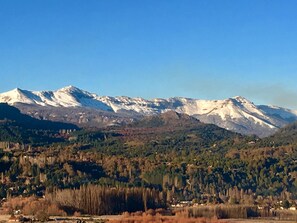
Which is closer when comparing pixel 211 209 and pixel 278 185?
pixel 211 209

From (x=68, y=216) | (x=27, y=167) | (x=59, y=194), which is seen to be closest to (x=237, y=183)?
(x=27, y=167)

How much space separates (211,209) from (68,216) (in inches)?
1085

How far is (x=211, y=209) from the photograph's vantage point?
12256cm

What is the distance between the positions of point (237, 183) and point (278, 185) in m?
11.0

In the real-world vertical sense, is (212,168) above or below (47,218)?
above

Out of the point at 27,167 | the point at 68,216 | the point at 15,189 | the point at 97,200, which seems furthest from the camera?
the point at 27,167

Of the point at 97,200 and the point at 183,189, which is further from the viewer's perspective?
the point at 183,189

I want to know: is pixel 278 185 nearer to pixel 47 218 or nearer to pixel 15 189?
pixel 15 189

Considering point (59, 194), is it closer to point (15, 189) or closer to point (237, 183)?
point (15, 189)

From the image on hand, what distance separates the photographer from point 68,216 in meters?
109

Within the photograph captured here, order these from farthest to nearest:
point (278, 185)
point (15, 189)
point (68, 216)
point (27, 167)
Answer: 1. point (278, 185)
2. point (27, 167)
3. point (15, 189)
4. point (68, 216)

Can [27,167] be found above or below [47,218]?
above

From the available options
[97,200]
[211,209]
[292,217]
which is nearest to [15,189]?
[97,200]

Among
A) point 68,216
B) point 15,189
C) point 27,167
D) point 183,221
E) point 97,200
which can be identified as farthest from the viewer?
point 27,167
